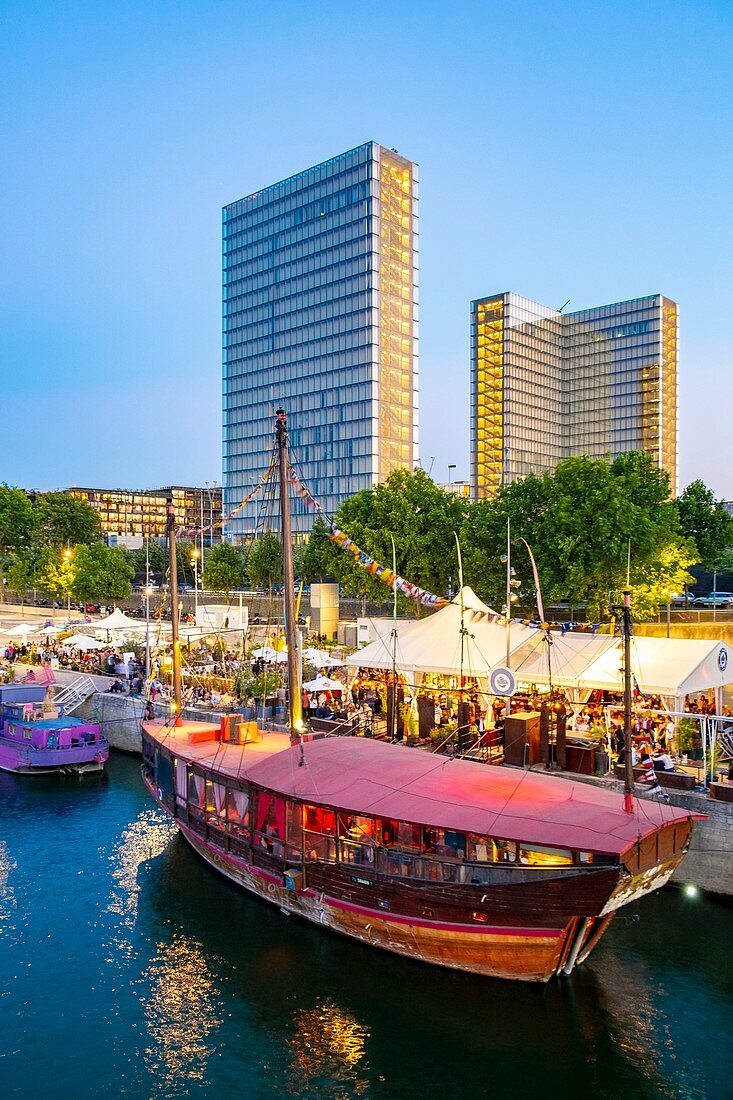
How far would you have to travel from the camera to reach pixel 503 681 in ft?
80.9

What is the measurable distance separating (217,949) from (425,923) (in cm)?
562

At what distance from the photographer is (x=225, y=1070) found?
15.0 meters

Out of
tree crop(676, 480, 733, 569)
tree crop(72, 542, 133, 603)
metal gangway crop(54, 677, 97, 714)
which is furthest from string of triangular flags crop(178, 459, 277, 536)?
tree crop(72, 542, 133, 603)

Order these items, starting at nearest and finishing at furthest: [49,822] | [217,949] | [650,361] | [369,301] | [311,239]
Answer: [217,949]
[49,822]
[369,301]
[311,239]
[650,361]

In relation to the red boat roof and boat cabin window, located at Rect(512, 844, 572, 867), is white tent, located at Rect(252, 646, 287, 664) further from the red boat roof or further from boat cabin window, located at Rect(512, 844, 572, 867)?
boat cabin window, located at Rect(512, 844, 572, 867)

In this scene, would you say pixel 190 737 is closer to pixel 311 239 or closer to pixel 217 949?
pixel 217 949

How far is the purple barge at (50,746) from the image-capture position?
35500 millimetres

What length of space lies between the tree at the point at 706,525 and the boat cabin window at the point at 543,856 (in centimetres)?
6134

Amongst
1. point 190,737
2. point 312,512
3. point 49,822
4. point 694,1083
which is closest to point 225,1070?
point 694,1083

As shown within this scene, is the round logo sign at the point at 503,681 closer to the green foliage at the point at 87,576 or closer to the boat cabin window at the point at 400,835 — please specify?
the boat cabin window at the point at 400,835

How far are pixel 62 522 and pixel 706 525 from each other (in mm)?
80917

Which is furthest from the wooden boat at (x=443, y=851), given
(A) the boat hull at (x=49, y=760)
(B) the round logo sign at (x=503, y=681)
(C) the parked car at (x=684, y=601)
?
(C) the parked car at (x=684, y=601)

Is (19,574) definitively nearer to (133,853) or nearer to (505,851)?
(133,853)

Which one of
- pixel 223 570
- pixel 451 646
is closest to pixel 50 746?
pixel 451 646
